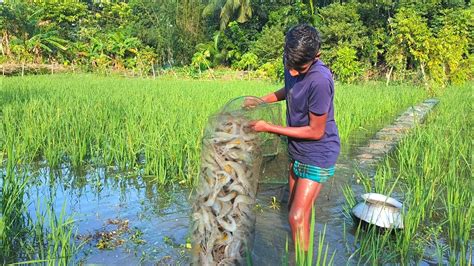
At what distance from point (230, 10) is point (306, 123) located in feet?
59.3

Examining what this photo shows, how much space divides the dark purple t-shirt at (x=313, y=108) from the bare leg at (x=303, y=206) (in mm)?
111

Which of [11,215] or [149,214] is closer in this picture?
[11,215]

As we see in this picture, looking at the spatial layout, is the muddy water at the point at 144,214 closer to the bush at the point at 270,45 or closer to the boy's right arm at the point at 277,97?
the boy's right arm at the point at 277,97

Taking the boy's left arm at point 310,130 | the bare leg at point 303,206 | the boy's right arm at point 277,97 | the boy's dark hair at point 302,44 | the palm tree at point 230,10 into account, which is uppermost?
the palm tree at point 230,10

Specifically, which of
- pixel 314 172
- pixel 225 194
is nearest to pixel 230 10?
pixel 314 172

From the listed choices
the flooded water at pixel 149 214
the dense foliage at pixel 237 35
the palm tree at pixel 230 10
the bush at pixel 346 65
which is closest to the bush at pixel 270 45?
the dense foliage at pixel 237 35

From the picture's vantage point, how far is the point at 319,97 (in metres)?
1.95

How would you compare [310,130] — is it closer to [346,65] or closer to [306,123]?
[306,123]

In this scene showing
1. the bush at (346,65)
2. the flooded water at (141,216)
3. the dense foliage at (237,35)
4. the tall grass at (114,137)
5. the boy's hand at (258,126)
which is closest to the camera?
the boy's hand at (258,126)

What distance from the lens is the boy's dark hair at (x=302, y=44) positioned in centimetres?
191

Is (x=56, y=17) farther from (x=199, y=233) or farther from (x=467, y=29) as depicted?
(x=199, y=233)

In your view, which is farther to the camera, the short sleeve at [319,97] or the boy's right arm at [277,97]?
the boy's right arm at [277,97]

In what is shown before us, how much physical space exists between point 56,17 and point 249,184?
19157mm

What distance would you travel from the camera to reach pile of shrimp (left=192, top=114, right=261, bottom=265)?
1801 millimetres
